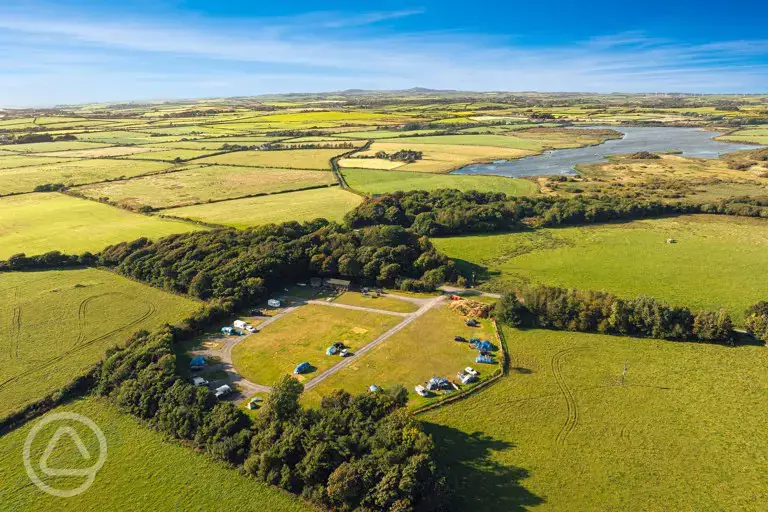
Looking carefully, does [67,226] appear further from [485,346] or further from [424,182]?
[485,346]

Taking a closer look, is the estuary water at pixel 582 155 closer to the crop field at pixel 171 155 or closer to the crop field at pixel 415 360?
the crop field at pixel 171 155

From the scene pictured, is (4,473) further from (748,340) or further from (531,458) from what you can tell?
(748,340)

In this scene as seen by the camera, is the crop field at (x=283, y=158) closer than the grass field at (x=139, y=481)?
No

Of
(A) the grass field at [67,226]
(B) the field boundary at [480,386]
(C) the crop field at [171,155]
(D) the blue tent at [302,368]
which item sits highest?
(C) the crop field at [171,155]

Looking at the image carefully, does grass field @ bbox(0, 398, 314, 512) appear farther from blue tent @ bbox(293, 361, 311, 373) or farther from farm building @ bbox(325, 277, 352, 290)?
farm building @ bbox(325, 277, 352, 290)

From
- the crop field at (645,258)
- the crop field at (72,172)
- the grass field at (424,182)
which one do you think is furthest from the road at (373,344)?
the crop field at (72,172)

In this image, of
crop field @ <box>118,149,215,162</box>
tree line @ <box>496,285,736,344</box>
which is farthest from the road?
crop field @ <box>118,149,215,162</box>
